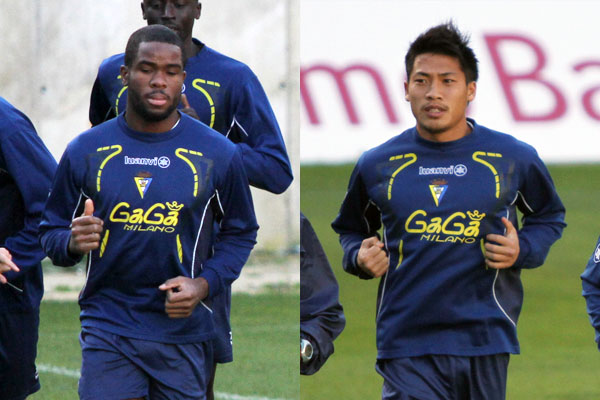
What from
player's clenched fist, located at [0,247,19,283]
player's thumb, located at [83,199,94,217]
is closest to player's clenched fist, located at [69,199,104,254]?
player's thumb, located at [83,199,94,217]

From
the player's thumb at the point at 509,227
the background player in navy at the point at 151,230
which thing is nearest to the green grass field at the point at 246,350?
the background player in navy at the point at 151,230

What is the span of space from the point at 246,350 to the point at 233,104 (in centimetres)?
516

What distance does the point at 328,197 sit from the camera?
1446cm

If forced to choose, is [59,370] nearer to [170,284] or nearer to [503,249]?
[170,284]

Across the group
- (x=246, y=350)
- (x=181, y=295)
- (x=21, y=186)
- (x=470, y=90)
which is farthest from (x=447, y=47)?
(x=246, y=350)

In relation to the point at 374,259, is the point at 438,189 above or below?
above

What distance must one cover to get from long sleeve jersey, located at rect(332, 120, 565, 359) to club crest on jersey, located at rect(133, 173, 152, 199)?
806mm

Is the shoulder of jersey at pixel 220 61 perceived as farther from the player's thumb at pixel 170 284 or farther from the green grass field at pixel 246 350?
the green grass field at pixel 246 350

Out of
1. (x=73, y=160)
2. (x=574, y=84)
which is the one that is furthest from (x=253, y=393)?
(x=574, y=84)

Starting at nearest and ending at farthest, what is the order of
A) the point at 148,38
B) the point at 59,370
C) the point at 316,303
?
the point at 148,38 → the point at 316,303 → the point at 59,370

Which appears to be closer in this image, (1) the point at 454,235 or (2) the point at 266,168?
(1) the point at 454,235

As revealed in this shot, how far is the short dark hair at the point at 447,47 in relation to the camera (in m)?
4.36

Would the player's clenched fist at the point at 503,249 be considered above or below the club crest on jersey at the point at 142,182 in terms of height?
below

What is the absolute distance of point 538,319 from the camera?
478 inches
